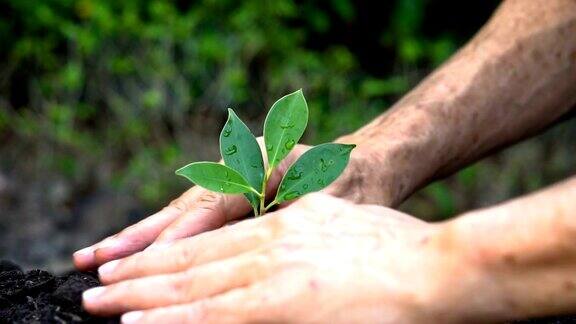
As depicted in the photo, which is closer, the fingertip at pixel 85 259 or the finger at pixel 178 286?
the finger at pixel 178 286

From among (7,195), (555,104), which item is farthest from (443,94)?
(7,195)

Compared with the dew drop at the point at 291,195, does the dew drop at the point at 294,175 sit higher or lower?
higher

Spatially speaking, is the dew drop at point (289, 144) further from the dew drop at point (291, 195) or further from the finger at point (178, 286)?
the finger at point (178, 286)

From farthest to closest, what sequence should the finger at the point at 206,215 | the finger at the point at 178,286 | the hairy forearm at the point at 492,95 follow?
the hairy forearm at the point at 492,95, the finger at the point at 206,215, the finger at the point at 178,286

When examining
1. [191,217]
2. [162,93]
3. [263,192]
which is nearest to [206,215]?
[191,217]

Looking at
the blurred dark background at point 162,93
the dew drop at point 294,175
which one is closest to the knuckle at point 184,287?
the dew drop at point 294,175
